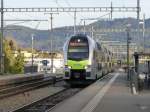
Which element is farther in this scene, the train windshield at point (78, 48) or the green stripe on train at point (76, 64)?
the train windshield at point (78, 48)

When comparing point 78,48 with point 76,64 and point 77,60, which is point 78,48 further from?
point 76,64

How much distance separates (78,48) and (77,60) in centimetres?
118

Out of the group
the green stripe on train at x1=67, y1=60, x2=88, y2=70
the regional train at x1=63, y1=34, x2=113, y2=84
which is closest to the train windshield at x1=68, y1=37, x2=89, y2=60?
the regional train at x1=63, y1=34, x2=113, y2=84

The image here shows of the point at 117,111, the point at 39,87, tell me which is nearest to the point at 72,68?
the point at 39,87

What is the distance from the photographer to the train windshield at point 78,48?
3731 centimetres

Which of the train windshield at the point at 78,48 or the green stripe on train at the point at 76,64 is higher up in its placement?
the train windshield at the point at 78,48

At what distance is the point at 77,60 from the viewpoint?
36.9 m

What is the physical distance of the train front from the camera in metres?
36.8

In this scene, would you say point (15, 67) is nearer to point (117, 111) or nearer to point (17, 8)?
point (17, 8)

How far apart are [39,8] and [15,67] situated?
36.4 metres

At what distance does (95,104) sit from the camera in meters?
21.0

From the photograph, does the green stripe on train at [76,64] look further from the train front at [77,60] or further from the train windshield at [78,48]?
the train windshield at [78,48]

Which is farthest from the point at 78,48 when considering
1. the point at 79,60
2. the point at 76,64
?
the point at 76,64

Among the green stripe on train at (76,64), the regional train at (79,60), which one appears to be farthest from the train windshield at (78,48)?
the green stripe on train at (76,64)
